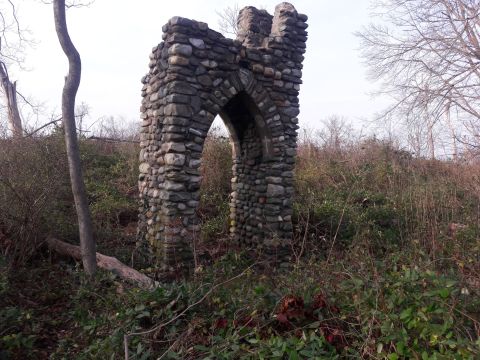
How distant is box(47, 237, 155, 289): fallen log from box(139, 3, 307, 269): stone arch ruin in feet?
2.07

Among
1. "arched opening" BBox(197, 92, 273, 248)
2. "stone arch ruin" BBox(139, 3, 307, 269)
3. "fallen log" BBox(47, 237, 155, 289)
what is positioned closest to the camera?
"fallen log" BBox(47, 237, 155, 289)

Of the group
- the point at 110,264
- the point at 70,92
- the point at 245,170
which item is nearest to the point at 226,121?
the point at 245,170

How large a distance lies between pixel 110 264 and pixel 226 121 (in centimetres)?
373

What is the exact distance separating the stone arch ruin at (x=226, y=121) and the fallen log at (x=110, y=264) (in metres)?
0.63

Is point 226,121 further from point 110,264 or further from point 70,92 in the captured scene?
point 110,264

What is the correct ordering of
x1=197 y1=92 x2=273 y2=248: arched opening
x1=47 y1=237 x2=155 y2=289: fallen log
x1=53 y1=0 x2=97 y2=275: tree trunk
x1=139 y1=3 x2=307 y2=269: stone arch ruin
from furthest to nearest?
x1=197 y1=92 x2=273 y2=248: arched opening < x1=139 y1=3 x2=307 y2=269: stone arch ruin < x1=53 y1=0 x2=97 y2=275: tree trunk < x1=47 y1=237 x2=155 y2=289: fallen log

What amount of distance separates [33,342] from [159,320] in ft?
4.94

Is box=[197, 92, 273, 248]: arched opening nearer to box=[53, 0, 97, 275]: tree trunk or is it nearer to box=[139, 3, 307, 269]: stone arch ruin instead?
box=[139, 3, 307, 269]: stone arch ruin

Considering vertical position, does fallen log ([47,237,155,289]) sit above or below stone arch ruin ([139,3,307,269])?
below

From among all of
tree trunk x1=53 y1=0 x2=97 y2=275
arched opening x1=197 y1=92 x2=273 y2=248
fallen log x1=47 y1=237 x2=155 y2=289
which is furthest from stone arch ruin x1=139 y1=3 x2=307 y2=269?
tree trunk x1=53 y1=0 x2=97 y2=275

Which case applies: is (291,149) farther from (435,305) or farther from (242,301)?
(435,305)

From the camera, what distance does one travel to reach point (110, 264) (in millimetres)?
6059

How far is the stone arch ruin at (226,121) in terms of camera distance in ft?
20.1

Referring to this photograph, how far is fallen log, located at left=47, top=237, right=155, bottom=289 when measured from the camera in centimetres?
540
